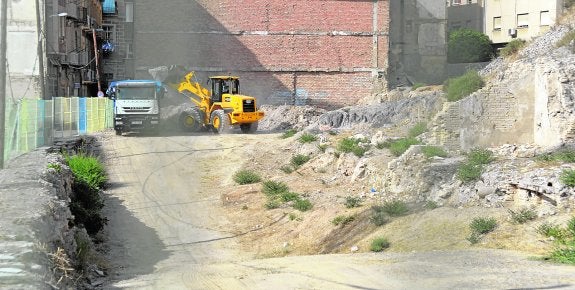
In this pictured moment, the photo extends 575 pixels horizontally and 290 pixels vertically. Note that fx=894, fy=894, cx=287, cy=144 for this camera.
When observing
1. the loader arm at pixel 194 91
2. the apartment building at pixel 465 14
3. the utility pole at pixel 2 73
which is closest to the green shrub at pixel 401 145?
the utility pole at pixel 2 73

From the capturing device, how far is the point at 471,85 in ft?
83.4

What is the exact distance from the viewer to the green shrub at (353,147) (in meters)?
25.1

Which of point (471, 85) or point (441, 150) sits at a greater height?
point (471, 85)

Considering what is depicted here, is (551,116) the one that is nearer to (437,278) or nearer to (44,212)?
(437,278)

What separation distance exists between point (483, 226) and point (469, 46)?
132 ft

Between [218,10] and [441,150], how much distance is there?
23.2m

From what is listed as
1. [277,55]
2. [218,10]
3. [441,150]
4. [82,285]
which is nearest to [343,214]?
[441,150]

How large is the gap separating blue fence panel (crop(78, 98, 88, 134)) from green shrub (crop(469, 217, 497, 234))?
22.7 m

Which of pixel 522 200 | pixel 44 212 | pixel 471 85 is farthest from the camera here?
pixel 471 85

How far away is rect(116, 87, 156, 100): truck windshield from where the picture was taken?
32906 millimetres

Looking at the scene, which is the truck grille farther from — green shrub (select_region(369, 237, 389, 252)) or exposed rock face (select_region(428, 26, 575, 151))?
green shrub (select_region(369, 237, 389, 252))

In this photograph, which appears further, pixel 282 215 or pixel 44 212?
pixel 282 215

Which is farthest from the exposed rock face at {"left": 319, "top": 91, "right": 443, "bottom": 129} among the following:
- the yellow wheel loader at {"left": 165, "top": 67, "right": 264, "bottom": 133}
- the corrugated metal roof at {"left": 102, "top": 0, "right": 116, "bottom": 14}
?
the corrugated metal roof at {"left": 102, "top": 0, "right": 116, "bottom": 14}

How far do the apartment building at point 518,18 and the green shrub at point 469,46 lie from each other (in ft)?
2.26
